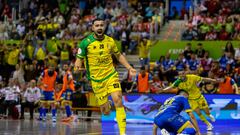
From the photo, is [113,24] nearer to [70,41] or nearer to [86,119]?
[70,41]

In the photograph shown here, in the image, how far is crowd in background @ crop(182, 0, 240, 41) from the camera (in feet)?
116

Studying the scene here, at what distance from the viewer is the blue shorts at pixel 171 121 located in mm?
15430

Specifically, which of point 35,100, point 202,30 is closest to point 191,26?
point 202,30

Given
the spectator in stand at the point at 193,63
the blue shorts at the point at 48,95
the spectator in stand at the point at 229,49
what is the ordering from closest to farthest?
1. the blue shorts at the point at 48,95
2. the spectator in stand at the point at 193,63
3. the spectator in stand at the point at 229,49

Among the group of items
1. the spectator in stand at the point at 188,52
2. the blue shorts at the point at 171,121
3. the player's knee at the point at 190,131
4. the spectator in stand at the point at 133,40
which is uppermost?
the spectator in stand at the point at 133,40

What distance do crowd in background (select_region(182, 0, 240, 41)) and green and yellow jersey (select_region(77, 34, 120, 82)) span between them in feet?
64.7

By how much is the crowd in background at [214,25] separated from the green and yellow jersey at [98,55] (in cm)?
1972

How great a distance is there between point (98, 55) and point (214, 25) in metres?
20.1

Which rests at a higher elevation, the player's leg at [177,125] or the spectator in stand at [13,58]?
the spectator in stand at [13,58]

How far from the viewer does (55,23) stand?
40.0m

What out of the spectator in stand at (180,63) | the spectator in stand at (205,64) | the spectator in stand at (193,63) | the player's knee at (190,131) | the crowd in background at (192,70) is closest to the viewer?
the player's knee at (190,131)

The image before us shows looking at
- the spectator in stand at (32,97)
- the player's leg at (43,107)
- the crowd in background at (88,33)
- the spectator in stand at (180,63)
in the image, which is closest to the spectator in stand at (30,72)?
the crowd in background at (88,33)

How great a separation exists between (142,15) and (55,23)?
5.15 m

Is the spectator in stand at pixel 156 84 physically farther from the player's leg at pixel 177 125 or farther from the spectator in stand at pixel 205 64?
the player's leg at pixel 177 125
